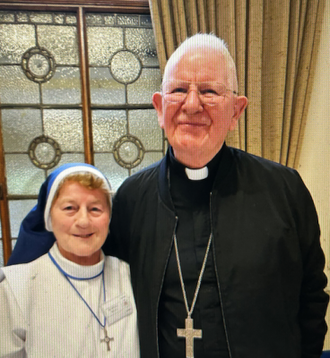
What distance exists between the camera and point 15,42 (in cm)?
268

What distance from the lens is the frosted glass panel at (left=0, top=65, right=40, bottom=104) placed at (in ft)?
8.83

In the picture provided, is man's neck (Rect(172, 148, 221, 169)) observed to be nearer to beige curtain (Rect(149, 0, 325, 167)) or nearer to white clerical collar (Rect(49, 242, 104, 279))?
white clerical collar (Rect(49, 242, 104, 279))

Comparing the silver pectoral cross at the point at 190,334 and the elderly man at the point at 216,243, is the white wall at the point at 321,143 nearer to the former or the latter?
the elderly man at the point at 216,243

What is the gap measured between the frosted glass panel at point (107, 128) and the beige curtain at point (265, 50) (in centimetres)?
69

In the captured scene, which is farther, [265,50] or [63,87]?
[63,87]

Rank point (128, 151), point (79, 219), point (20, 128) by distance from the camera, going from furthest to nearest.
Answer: point (128, 151), point (20, 128), point (79, 219)

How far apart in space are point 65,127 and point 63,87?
375 mm

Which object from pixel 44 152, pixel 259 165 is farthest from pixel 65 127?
pixel 259 165

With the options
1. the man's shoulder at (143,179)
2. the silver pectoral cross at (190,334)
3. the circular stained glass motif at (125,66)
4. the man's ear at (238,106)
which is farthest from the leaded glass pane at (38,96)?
the silver pectoral cross at (190,334)

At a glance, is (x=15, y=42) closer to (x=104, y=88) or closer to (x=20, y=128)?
(x=20, y=128)

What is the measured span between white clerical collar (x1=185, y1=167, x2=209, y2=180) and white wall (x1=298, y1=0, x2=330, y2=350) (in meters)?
1.80

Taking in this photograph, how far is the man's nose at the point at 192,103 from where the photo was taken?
113 centimetres

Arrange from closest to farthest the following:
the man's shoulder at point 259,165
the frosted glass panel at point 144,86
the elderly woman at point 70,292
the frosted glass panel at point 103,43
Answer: the elderly woman at point 70,292
the man's shoulder at point 259,165
the frosted glass panel at point 103,43
the frosted glass panel at point 144,86

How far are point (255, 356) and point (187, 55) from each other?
1223 millimetres
